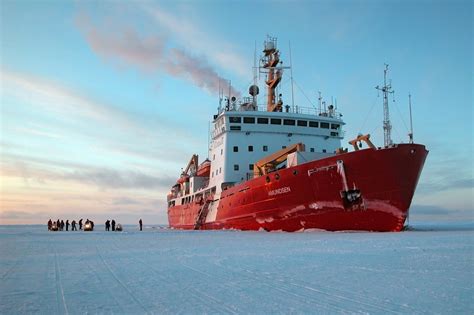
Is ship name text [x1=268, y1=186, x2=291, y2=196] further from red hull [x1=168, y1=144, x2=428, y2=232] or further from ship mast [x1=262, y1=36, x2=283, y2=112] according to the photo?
ship mast [x1=262, y1=36, x2=283, y2=112]

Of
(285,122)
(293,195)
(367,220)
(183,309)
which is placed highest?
(285,122)

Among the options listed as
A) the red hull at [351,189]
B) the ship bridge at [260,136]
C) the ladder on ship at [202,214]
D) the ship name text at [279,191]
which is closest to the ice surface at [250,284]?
the red hull at [351,189]

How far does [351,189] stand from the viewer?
17.5 meters

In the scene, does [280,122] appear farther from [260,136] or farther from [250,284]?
[250,284]

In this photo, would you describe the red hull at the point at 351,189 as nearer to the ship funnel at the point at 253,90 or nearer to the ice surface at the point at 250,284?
the ice surface at the point at 250,284

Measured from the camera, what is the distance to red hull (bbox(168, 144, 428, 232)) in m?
17.0

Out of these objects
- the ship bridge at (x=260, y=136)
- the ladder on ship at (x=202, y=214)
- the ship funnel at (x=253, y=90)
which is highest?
the ship funnel at (x=253, y=90)

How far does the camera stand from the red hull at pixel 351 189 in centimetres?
1697

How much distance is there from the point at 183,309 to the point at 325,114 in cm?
2704

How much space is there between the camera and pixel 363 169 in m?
17.2

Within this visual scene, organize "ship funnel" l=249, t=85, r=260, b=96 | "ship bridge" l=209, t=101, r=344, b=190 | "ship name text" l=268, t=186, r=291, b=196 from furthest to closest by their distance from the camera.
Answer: "ship funnel" l=249, t=85, r=260, b=96, "ship bridge" l=209, t=101, r=344, b=190, "ship name text" l=268, t=186, r=291, b=196

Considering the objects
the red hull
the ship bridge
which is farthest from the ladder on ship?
the red hull

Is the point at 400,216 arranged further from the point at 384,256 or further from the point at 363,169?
the point at 384,256

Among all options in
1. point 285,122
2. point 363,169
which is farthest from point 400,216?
point 285,122
